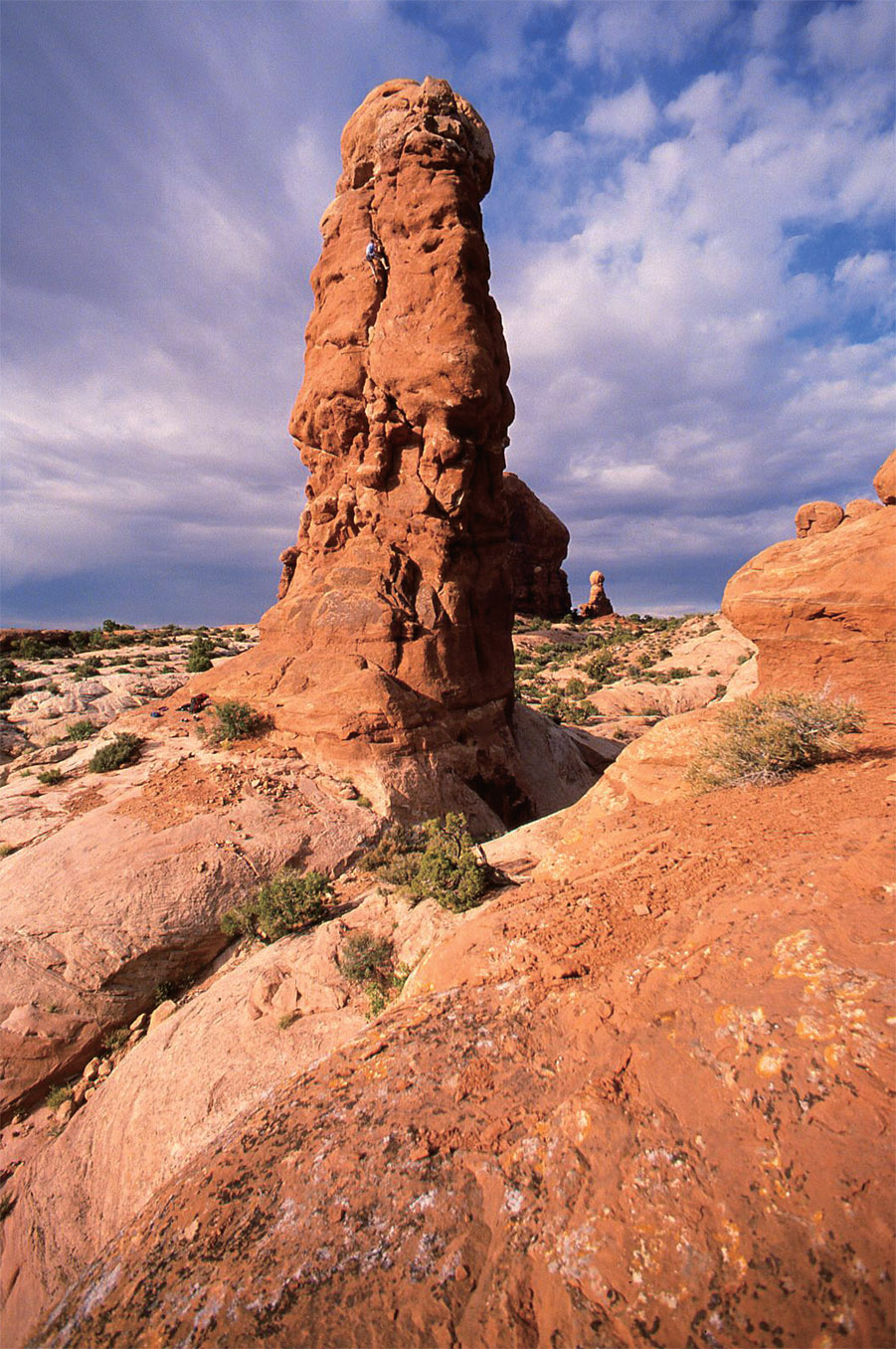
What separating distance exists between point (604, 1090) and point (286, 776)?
9.45 metres

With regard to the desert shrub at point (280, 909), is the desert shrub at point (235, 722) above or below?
above

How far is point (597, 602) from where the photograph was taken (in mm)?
59750

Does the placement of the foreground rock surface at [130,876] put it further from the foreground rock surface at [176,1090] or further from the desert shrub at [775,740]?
the desert shrub at [775,740]

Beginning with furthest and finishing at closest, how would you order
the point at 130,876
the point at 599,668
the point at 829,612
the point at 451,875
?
the point at 599,668, the point at 130,876, the point at 451,875, the point at 829,612

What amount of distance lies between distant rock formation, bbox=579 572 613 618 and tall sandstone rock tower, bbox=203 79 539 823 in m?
45.8

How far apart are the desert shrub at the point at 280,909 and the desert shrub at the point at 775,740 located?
5637 millimetres

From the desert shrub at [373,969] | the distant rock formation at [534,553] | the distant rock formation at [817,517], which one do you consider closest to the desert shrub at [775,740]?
the distant rock formation at [817,517]

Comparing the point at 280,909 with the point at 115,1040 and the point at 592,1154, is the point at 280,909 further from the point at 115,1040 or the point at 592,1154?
the point at 592,1154

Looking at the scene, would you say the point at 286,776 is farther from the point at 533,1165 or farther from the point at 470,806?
the point at 533,1165

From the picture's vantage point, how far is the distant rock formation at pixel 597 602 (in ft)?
195

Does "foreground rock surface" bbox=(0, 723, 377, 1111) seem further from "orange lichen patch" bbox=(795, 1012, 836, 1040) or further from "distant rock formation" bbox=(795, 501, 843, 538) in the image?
"distant rock formation" bbox=(795, 501, 843, 538)

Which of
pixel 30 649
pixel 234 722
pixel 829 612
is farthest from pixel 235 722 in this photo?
pixel 30 649

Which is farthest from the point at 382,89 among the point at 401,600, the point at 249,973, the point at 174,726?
the point at 249,973

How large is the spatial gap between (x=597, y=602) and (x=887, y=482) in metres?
54.5
